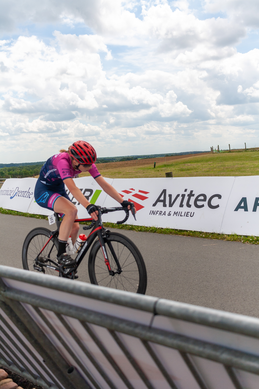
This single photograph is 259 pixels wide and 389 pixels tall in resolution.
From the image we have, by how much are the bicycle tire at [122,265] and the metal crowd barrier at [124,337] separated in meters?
1.47

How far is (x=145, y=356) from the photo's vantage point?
1.67 metres

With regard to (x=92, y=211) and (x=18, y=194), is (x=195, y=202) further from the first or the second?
(x=18, y=194)

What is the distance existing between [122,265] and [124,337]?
7.08 ft

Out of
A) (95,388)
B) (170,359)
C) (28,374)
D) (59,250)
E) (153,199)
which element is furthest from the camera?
(153,199)

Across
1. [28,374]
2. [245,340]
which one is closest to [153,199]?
[28,374]

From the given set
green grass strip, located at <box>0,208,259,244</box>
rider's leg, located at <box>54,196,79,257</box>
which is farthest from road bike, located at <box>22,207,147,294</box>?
green grass strip, located at <box>0,208,259,244</box>

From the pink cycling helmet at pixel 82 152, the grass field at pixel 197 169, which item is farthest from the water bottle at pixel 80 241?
the grass field at pixel 197 169

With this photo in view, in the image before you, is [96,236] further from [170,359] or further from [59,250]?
[170,359]

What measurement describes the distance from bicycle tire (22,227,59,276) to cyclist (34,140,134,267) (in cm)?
39

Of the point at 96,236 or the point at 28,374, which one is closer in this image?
the point at 28,374

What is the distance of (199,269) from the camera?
534 centimetres

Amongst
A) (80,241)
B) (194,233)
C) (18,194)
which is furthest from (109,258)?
(18,194)

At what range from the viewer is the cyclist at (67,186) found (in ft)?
12.8

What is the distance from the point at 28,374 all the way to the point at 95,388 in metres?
0.90
